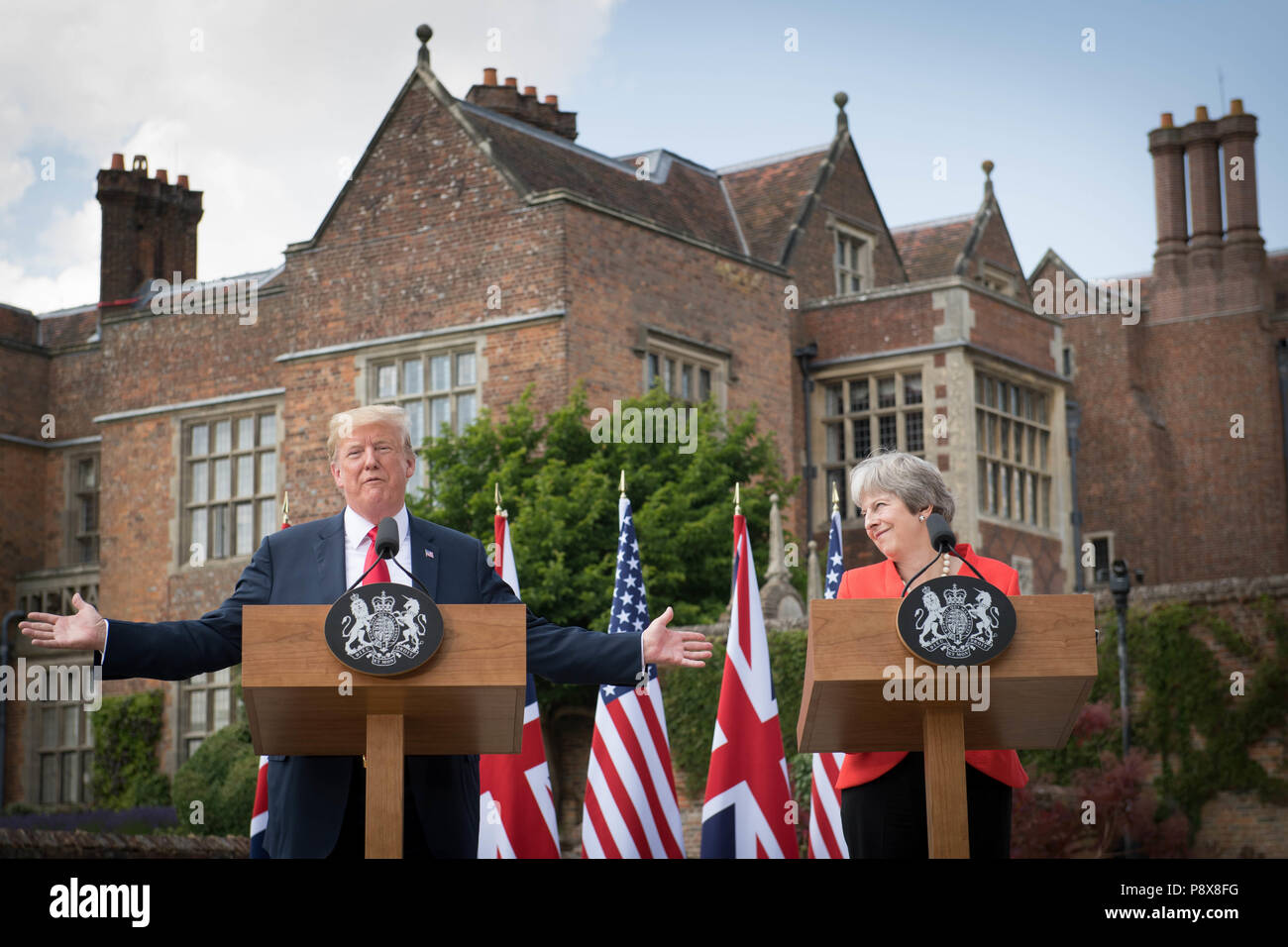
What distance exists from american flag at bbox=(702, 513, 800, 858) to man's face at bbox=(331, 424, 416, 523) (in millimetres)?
7135

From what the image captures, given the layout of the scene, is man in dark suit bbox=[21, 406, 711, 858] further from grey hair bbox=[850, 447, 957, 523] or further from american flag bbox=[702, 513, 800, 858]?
american flag bbox=[702, 513, 800, 858]

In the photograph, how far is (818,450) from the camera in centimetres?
2514

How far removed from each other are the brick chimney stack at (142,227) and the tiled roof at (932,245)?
41.4 feet

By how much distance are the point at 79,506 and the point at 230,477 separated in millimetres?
4885

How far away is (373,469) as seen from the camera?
16.6 feet

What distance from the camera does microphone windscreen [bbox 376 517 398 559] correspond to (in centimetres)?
458

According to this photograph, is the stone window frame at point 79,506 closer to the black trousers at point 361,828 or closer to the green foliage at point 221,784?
the green foliage at point 221,784

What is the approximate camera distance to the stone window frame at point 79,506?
94.7ft

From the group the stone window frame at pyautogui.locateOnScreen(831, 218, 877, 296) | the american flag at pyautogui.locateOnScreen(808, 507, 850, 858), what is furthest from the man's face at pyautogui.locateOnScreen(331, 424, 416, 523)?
the stone window frame at pyautogui.locateOnScreen(831, 218, 877, 296)

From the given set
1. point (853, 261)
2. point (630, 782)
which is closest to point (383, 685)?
point (630, 782)

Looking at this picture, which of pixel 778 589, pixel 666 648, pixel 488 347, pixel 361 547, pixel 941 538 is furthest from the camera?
pixel 488 347

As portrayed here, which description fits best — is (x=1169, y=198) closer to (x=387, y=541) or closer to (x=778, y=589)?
(x=778, y=589)

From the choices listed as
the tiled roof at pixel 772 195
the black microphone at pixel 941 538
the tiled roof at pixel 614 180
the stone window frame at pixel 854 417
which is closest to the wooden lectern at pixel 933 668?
the black microphone at pixel 941 538

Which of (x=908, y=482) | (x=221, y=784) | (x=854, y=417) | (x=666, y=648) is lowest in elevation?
(x=221, y=784)
